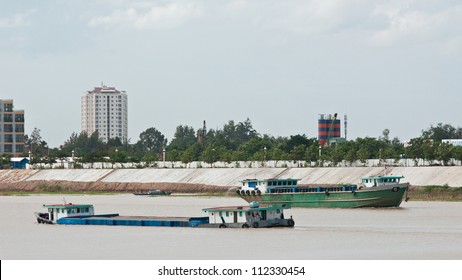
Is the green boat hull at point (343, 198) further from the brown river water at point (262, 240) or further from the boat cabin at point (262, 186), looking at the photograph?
the brown river water at point (262, 240)

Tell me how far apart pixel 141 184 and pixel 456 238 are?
420 feet

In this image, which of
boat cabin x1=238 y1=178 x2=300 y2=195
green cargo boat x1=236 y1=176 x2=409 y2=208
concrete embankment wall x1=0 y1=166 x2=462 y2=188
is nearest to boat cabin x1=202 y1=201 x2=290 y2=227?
green cargo boat x1=236 y1=176 x2=409 y2=208

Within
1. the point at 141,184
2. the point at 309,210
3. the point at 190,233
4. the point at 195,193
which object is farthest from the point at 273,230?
the point at 141,184

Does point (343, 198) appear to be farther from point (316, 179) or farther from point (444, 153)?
point (444, 153)

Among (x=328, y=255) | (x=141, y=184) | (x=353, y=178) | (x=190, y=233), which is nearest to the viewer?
(x=328, y=255)

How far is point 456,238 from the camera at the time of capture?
74.2 m

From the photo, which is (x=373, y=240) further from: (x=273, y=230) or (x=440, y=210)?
(x=440, y=210)

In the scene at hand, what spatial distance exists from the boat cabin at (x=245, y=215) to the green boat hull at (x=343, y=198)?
29.0 meters

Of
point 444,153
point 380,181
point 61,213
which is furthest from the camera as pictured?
point 444,153

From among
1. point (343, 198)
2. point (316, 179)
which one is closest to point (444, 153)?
point (316, 179)

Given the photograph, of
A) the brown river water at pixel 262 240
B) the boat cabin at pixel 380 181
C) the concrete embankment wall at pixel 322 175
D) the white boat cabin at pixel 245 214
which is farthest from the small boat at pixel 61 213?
the concrete embankment wall at pixel 322 175

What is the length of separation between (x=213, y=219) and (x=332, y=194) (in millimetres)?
32318

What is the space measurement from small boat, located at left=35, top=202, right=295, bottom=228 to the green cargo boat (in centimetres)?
2629

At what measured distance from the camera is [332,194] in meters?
117
